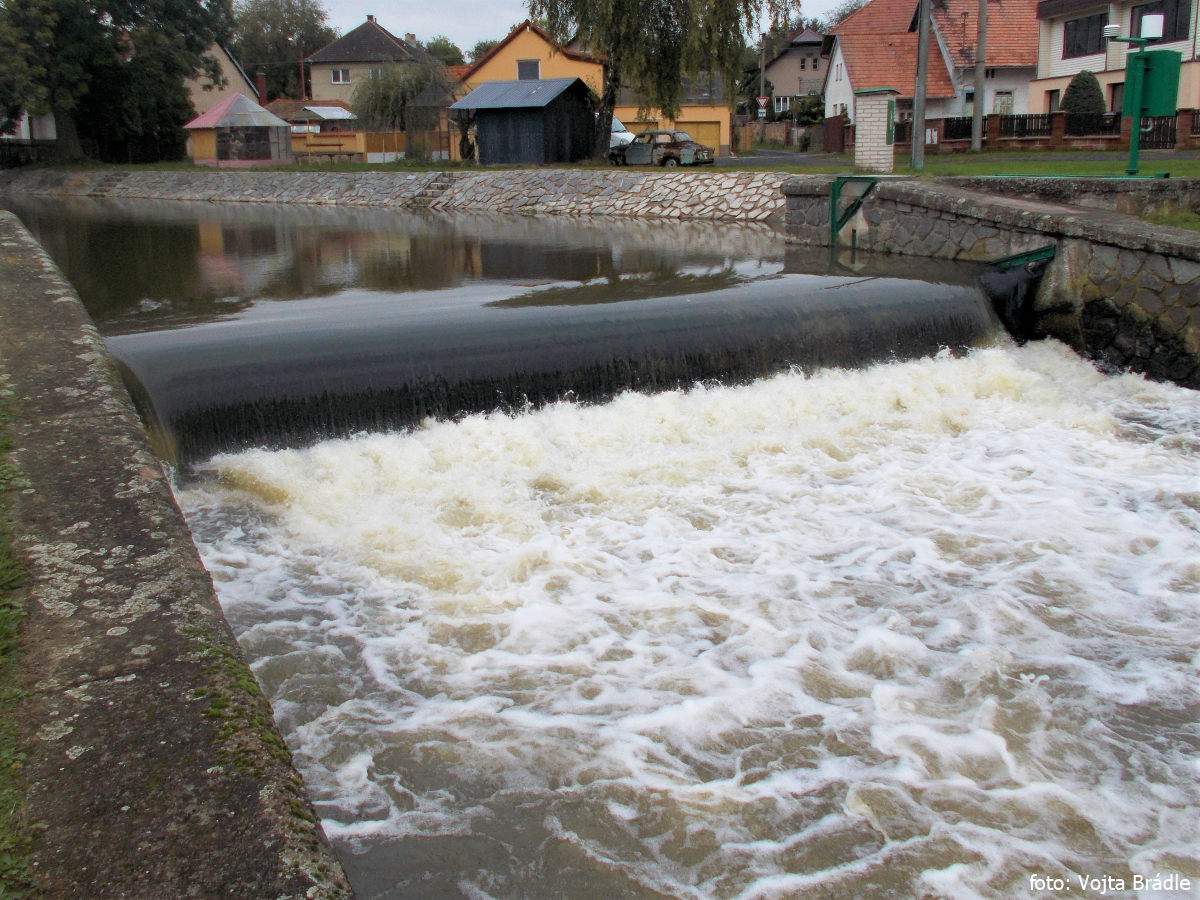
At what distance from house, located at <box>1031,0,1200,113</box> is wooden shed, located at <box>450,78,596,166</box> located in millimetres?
17212

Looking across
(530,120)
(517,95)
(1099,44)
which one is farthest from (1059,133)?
(517,95)

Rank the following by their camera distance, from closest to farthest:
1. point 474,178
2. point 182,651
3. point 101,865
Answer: point 101,865, point 182,651, point 474,178

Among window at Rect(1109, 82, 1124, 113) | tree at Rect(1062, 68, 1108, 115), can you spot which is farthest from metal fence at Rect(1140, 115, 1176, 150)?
window at Rect(1109, 82, 1124, 113)

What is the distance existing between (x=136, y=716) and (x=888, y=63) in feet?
144

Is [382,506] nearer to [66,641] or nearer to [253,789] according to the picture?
[66,641]

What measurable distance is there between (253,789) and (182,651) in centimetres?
61

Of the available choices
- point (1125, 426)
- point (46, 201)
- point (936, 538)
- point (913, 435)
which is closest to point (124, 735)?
point (936, 538)

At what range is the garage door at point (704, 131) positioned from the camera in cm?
4138

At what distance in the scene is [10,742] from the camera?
2.32m

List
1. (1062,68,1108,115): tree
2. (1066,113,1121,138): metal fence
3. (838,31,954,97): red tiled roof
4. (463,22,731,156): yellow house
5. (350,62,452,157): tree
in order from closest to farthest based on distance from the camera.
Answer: (1066,113,1121,138): metal fence → (1062,68,1108,115): tree → (838,31,954,97): red tiled roof → (350,62,452,157): tree → (463,22,731,156): yellow house

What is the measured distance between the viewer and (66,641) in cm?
270

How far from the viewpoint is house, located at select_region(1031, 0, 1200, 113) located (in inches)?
1259

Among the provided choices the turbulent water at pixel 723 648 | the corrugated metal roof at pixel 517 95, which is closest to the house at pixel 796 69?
the corrugated metal roof at pixel 517 95

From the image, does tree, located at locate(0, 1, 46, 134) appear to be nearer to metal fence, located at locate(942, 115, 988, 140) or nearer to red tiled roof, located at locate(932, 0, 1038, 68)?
metal fence, located at locate(942, 115, 988, 140)
